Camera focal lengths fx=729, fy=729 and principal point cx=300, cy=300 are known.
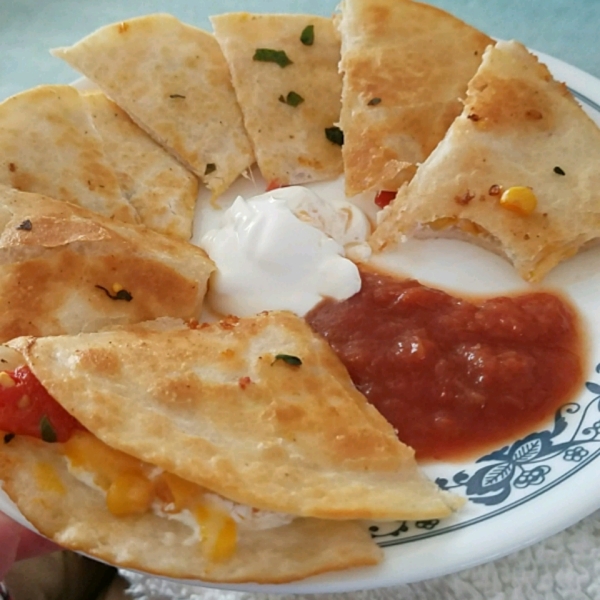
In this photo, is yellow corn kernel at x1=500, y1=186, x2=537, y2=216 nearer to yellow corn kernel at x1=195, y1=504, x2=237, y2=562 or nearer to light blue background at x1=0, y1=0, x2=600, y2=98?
yellow corn kernel at x1=195, y1=504, x2=237, y2=562

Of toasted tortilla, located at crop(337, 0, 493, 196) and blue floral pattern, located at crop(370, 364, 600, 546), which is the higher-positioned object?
toasted tortilla, located at crop(337, 0, 493, 196)

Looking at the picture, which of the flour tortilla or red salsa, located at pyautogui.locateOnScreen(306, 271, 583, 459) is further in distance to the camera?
red salsa, located at pyautogui.locateOnScreen(306, 271, 583, 459)

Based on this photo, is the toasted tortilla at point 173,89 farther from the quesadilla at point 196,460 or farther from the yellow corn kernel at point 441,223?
the quesadilla at point 196,460

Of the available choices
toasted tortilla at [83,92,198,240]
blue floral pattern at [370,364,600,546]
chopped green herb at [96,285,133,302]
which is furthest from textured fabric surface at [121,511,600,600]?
toasted tortilla at [83,92,198,240]

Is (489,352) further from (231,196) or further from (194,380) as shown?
(231,196)

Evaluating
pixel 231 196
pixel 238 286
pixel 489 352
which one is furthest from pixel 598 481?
pixel 231 196

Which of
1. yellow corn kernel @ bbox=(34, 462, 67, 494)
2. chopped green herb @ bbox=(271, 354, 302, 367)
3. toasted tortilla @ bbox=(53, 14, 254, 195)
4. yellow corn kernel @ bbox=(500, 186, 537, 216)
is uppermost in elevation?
yellow corn kernel @ bbox=(500, 186, 537, 216)
